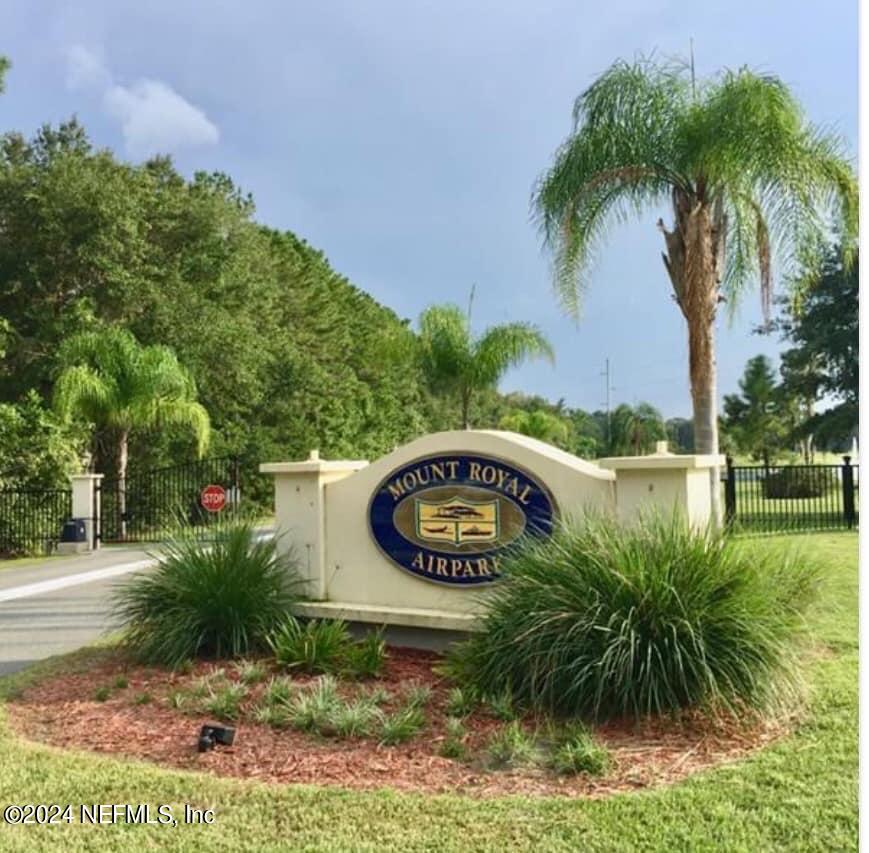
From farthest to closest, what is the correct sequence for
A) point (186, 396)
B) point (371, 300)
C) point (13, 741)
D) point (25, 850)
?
point (371, 300) < point (186, 396) < point (13, 741) < point (25, 850)

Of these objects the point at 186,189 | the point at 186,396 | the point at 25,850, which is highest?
the point at 186,189

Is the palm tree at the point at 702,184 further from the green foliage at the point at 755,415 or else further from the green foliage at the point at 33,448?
the green foliage at the point at 755,415

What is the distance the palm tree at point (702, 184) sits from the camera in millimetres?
8242

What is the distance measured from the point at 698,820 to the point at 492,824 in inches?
31.0

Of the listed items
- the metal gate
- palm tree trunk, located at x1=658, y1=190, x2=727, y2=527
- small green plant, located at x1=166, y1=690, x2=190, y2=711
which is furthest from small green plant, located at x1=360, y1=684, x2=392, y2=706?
the metal gate

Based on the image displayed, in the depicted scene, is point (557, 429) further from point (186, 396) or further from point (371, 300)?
point (186, 396)

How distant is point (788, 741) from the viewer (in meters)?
3.76

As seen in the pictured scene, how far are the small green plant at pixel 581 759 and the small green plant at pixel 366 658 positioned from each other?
168cm

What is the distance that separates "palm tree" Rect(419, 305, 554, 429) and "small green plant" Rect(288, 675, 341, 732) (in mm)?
13208

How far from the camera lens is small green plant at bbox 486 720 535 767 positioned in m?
3.60

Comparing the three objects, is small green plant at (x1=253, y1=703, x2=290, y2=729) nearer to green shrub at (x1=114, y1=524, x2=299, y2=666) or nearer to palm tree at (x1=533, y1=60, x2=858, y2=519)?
green shrub at (x1=114, y1=524, x2=299, y2=666)

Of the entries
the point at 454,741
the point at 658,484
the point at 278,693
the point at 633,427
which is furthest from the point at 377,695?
the point at 633,427

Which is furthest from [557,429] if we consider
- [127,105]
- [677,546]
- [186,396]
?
[677,546]

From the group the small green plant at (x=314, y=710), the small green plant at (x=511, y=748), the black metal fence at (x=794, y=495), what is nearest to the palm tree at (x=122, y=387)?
the black metal fence at (x=794, y=495)
